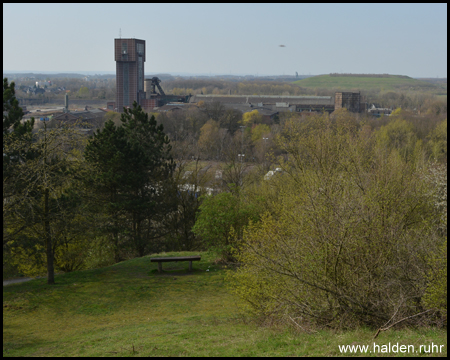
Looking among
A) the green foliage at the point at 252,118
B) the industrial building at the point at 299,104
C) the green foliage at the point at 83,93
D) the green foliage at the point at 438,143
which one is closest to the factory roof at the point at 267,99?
the industrial building at the point at 299,104

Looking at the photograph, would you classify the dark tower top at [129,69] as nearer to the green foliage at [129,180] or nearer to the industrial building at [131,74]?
the industrial building at [131,74]

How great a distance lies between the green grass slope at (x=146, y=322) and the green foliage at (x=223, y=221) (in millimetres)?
1124

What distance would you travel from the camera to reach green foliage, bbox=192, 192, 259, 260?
1998cm

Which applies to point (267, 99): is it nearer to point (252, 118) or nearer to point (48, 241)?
point (252, 118)

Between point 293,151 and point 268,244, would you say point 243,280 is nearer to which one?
point 268,244

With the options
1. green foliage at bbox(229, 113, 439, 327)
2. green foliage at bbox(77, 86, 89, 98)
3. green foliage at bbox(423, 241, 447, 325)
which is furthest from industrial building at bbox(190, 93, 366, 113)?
green foliage at bbox(423, 241, 447, 325)

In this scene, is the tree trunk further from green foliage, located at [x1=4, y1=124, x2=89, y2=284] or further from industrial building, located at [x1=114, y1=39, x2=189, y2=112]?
industrial building, located at [x1=114, y1=39, x2=189, y2=112]

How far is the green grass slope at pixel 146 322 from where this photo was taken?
31.7ft

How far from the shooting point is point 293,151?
23.5 meters

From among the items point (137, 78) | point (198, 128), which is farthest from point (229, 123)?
point (137, 78)

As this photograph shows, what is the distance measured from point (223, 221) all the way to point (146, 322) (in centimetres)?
679

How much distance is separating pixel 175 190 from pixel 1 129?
1285cm

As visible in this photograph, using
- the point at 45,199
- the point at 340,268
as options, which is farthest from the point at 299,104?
the point at 340,268

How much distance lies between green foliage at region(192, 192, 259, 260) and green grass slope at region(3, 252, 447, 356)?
112cm
